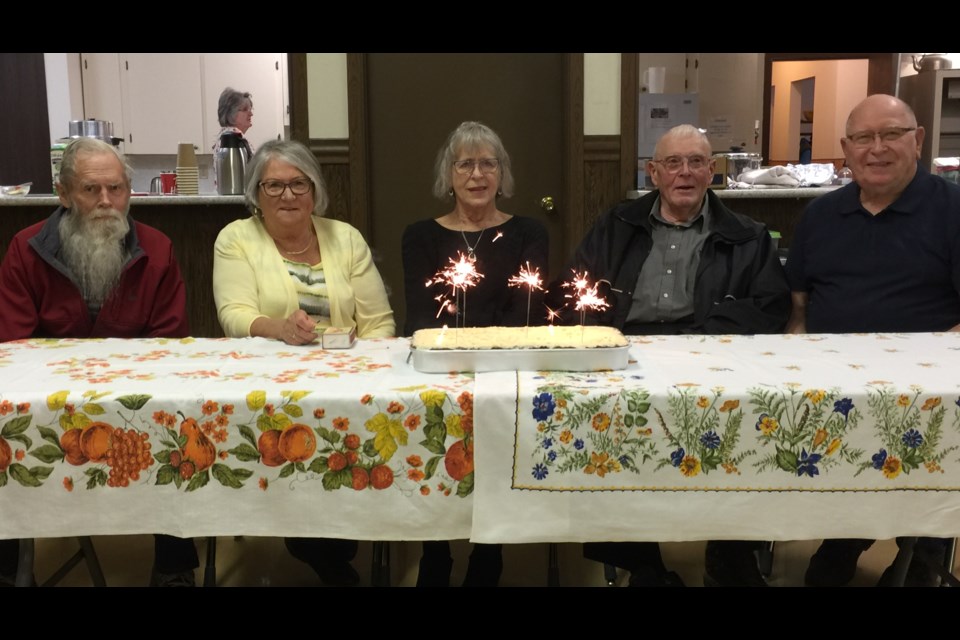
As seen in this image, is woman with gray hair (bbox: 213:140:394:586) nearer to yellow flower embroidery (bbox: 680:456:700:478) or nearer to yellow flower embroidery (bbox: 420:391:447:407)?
yellow flower embroidery (bbox: 420:391:447:407)

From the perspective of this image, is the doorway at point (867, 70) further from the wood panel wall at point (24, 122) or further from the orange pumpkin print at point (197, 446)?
the orange pumpkin print at point (197, 446)

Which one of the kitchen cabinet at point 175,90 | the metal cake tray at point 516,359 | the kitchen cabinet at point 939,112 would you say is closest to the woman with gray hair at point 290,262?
the metal cake tray at point 516,359

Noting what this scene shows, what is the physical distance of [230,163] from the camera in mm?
3916

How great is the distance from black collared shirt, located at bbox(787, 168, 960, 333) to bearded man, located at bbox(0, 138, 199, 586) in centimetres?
185

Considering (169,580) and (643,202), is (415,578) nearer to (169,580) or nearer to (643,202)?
(169,580)

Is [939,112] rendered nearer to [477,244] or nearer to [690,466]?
[477,244]

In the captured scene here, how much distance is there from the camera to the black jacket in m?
2.50

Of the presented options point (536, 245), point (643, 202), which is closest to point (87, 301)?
point (536, 245)

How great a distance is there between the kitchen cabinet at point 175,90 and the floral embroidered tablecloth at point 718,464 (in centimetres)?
557

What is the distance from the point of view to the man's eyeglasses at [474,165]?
2.79 m

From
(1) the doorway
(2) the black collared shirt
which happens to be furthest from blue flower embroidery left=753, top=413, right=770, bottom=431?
(1) the doorway

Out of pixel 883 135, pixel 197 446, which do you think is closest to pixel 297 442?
pixel 197 446

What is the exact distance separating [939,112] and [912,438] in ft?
18.2
